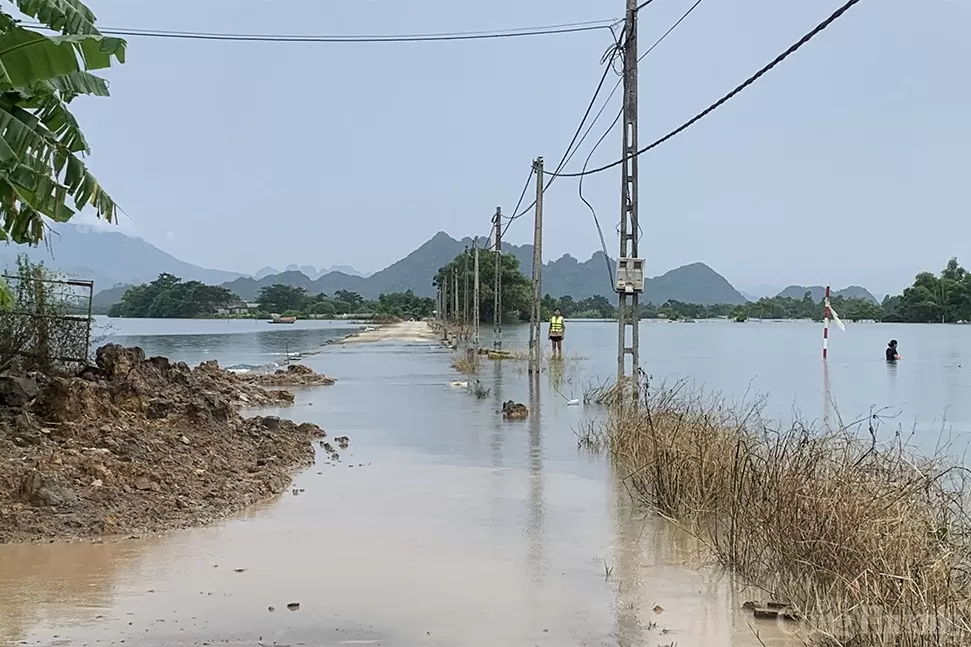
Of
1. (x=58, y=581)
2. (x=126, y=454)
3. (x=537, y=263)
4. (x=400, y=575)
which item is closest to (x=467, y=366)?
(x=537, y=263)

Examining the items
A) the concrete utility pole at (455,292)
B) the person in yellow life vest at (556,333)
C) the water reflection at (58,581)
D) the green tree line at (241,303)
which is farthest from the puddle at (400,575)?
the green tree line at (241,303)

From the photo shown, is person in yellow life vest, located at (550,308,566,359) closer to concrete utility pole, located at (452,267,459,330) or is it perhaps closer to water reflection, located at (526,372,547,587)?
water reflection, located at (526,372,547,587)

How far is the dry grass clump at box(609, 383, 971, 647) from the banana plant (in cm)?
597

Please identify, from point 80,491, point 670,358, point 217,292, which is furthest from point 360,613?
point 217,292

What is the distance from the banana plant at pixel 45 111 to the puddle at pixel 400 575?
10.2ft

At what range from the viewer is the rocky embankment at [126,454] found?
852cm

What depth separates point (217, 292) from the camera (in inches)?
4680

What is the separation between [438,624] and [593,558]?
2.06m

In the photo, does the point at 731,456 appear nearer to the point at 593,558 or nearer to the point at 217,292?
the point at 593,558

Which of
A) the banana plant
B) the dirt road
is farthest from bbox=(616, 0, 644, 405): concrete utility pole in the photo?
the dirt road

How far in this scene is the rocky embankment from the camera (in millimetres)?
8523

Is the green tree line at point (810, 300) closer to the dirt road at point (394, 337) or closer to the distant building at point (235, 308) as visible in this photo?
the dirt road at point (394, 337)

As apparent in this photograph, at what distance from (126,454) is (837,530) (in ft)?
23.7

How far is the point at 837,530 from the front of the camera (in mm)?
6367
